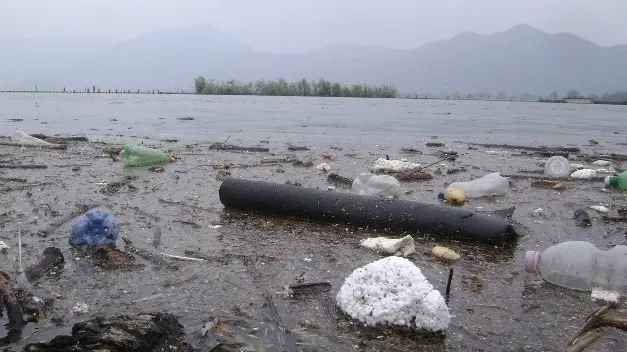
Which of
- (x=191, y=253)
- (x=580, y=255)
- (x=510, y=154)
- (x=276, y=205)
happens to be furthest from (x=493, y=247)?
(x=510, y=154)

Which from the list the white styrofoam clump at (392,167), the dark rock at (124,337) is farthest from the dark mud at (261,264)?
the white styrofoam clump at (392,167)

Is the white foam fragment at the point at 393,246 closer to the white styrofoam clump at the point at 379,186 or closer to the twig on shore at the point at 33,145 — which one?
the white styrofoam clump at the point at 379,186

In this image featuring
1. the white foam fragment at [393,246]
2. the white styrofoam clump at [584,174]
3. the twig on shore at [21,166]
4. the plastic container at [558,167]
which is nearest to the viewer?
the white foam fragment at [393,246]

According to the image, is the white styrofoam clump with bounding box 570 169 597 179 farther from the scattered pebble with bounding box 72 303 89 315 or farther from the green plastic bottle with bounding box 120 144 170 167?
the scattered pebble with bounding box 72 303 89 315

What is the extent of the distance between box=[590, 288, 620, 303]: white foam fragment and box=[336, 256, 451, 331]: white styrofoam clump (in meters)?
1.41

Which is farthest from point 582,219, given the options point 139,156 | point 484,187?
point 139,156

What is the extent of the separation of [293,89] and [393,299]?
130696 mm

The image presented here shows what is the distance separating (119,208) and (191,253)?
2088mm

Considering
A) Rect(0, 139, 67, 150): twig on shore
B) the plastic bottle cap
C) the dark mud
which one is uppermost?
the plastic bottle cap

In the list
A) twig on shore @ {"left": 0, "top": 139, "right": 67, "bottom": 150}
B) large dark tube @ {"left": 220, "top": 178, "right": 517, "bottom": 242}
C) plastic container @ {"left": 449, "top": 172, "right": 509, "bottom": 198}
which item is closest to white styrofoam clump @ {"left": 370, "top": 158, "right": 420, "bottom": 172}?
plastic container @ {"left": 449, "top": 172, "right": 509, "bottom": 198}

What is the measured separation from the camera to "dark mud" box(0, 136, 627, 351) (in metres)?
3.10

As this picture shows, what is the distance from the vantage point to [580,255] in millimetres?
4090

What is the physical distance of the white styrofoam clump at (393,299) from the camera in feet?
10.2

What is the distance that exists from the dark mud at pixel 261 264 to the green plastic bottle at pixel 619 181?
0.30 m
